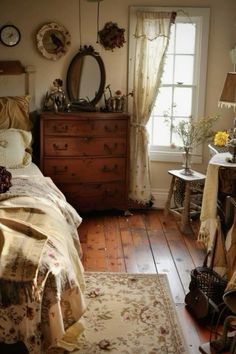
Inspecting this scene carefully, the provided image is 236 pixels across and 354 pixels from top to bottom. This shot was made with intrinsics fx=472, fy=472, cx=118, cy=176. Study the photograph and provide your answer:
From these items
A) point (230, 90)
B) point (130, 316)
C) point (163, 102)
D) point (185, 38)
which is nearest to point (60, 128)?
point (163, 102)

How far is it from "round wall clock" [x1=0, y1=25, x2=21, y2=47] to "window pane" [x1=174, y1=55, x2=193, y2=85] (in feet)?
5.39

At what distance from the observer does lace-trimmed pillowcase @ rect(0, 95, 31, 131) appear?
4.43 m

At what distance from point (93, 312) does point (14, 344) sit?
899 millimetres

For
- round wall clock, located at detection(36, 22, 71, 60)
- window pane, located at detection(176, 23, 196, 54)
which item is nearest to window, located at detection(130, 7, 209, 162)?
window pane, located at detection(176, 23, 196, 54)

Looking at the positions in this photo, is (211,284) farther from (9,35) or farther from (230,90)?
(9,35)

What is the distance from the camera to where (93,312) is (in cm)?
295

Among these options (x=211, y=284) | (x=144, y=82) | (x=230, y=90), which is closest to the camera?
(x=211, y=284)

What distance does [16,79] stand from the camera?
15.5 feet

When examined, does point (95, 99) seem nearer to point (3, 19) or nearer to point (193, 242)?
point (3, 19)

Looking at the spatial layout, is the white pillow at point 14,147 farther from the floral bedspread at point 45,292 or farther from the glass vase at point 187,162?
the glass vase at point 187,162

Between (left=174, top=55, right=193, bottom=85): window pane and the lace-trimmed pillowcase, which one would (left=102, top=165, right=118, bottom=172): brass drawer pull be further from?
(left=174, top=55, right=193, bottom=85): window pane

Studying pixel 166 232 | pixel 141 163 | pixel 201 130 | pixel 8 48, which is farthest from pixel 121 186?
pixel 8 48

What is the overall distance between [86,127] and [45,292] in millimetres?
2612

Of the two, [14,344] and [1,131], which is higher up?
[1,131]
